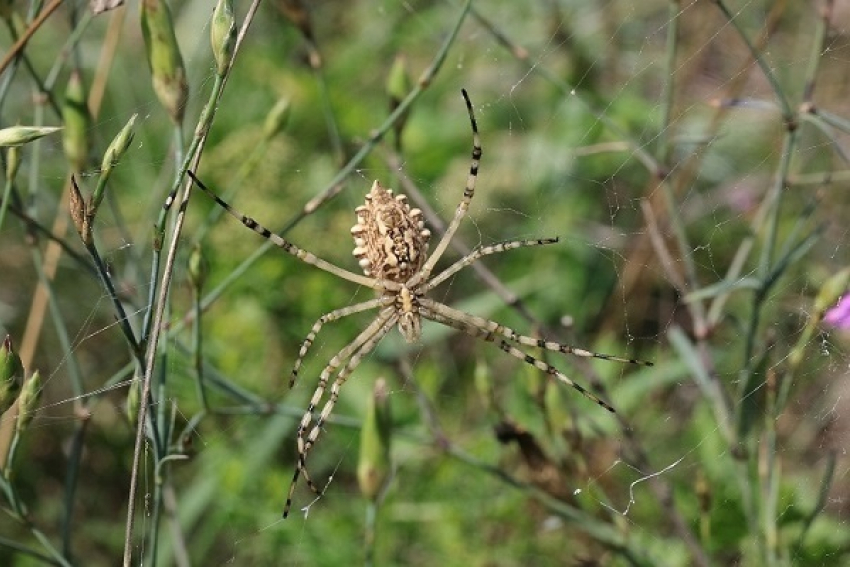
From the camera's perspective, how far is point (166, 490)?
224cm

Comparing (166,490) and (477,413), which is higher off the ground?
(477,413)

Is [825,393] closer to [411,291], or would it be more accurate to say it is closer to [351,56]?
[411,291]

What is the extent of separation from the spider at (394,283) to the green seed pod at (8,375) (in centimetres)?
47

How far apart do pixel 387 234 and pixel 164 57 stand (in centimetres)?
51

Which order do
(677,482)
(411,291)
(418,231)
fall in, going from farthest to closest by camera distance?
1. (677,482)
2. (411,291)
3. (418,231)

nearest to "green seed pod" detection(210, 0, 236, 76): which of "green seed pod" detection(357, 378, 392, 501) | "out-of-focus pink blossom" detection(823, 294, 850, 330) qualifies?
"green seed pod" detection(357, 378, 392, 501)

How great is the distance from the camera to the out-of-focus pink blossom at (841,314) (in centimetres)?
219

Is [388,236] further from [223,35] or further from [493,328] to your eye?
[223,35]

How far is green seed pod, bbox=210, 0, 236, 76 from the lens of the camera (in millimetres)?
1468

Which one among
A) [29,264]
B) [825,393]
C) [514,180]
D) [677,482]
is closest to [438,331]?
A: [514,180]

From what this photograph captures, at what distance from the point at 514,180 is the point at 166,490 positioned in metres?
1.80

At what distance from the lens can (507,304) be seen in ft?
8.02

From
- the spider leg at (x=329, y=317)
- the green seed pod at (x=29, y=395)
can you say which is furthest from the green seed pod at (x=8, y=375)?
the spider leg at (x=329, y=317)

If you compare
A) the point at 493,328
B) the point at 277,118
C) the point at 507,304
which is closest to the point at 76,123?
the point at 277,118
